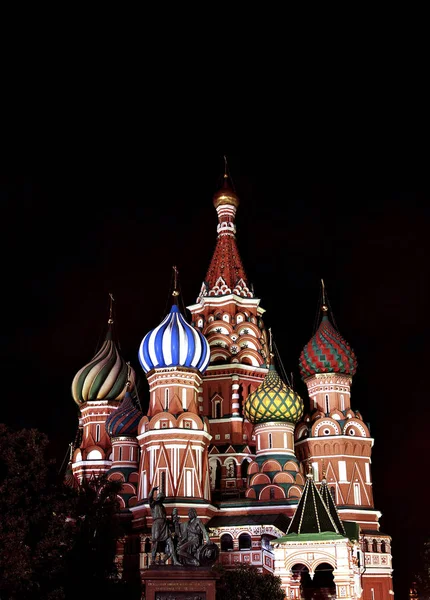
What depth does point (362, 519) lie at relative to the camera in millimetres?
36844

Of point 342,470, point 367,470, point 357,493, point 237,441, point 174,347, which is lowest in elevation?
point 357,493

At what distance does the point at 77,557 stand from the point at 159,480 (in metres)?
8.96

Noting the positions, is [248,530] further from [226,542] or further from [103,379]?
[103,379]

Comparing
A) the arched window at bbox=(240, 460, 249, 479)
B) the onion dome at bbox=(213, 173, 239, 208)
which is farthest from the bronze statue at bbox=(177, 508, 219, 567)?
the onion dome at bbox=(213, 173, 239, 208)

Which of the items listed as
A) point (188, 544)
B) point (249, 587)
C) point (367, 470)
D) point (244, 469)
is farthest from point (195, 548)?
point (367, 470)

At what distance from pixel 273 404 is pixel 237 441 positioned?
3.96m

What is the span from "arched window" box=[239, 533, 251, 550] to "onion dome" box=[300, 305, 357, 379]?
33.2ft

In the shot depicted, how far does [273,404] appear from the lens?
3606cm

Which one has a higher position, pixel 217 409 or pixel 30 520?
pixel 217 409

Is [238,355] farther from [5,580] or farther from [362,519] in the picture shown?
[5,580]

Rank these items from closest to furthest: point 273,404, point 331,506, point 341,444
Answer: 1. point 331,506
2. point 273,404
3. point 341,444

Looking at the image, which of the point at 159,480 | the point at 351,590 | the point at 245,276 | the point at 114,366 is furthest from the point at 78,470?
the point at 351,590

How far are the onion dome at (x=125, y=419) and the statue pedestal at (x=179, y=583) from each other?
20153mm

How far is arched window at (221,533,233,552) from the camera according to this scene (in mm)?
33094
